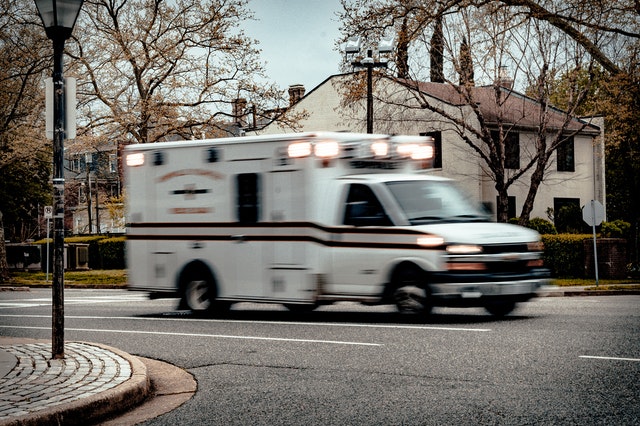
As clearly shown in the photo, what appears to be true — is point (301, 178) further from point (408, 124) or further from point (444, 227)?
point (408, 124)

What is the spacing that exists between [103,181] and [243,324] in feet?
246

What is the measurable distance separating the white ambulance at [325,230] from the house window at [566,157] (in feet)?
103

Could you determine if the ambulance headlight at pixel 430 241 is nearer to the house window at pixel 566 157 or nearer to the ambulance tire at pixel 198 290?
the ambulance tire at pixel 198 290

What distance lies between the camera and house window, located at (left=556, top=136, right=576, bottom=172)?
147 feet

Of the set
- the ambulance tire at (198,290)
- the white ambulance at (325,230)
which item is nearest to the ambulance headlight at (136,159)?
the white ambulance at (325,230)

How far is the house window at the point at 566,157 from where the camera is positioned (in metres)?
44.8

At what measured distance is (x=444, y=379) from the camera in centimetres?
827

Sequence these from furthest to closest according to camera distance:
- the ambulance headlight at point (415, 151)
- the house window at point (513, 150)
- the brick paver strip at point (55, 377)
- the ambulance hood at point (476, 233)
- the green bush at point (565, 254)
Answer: the house window at point (513, 150), the green bush at point (565, 254), the ambulance headlight at point (415, 151), the ambulance hood at point (476, 233), the brick paver strip at point (55, 377)

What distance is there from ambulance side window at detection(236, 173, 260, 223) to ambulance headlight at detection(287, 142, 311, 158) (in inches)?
31.4

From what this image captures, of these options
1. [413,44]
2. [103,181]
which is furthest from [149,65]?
[103,181]

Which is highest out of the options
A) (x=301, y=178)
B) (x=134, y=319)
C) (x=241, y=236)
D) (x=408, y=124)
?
(x=408, y=124)

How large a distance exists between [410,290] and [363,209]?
141 cm

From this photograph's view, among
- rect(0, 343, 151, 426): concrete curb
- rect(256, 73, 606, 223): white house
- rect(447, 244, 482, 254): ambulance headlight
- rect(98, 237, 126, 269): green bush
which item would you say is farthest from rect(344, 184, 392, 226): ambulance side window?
rect(98, 237, 126, 269): green bush

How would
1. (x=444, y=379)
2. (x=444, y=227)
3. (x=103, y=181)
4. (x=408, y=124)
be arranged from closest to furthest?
(x=444, y=379) → (x=444, y=227) → (x=408, y=124) → (x=103, y=181)
